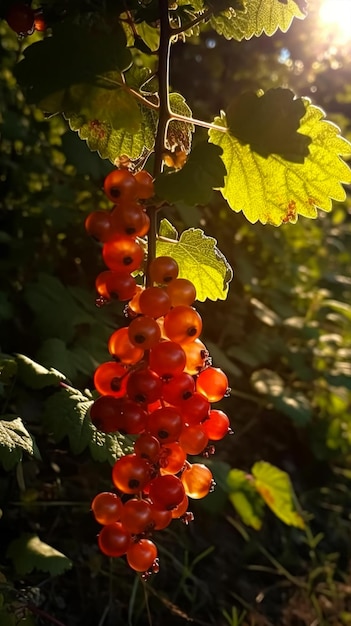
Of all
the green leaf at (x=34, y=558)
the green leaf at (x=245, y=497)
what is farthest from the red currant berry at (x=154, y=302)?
the green leaf at (x=245, y=497)

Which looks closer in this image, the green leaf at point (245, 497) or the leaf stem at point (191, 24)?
the leaf stem at point (191, 24)

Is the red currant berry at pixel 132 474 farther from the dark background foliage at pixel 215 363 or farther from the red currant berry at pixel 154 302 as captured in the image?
the dark background foliage at pixel 215 363

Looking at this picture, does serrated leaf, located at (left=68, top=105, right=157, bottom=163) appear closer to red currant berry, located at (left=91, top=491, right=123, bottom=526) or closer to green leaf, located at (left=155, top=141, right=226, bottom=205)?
green leaf, located at (left=155, top=141, right=226, bottom=205)

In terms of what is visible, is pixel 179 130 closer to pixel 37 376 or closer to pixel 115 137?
pixel 115 137

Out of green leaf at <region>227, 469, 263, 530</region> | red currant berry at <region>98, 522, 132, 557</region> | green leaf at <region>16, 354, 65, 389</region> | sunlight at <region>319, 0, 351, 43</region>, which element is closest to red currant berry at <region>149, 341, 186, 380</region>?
red currant berry at <region>98, 522, 132, 557</region>

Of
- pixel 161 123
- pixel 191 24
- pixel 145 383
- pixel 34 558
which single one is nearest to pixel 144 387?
pixel 145 383

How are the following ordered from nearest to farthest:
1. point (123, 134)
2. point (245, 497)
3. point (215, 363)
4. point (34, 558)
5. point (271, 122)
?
point (271, 122), point (123, 134), point (34, 558), point (245, 497), point (215, 363)

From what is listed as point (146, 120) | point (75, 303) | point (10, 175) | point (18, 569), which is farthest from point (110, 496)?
point (10, 175)
